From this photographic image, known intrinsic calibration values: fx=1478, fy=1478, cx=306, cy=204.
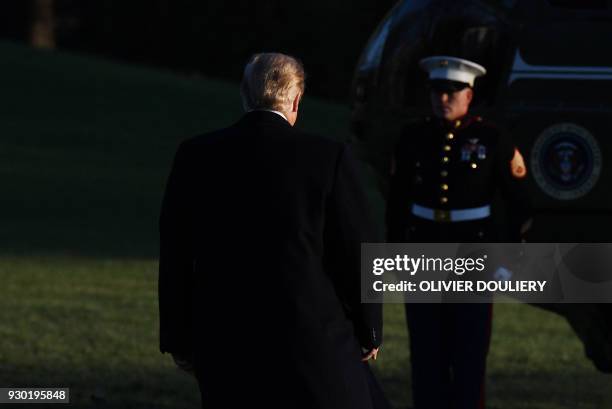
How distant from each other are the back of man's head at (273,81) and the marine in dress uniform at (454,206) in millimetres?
2159

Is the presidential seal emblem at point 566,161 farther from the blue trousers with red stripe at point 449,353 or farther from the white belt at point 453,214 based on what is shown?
the blue trousers with red stripe at point 449,353

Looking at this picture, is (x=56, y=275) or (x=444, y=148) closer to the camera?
(x=444, y=148)

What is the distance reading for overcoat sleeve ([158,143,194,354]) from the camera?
4.25m

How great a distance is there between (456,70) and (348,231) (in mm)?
2361

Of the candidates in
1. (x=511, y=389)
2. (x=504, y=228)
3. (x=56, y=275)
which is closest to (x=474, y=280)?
(x=504, y=228)

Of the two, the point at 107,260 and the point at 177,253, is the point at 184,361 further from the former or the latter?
the point at 107,260

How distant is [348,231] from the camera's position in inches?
160

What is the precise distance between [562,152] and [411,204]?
2.42ft

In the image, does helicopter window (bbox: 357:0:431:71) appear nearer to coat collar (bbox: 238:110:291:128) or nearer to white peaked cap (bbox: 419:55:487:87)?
white peaked cap (bbox: 419:55:487:87)

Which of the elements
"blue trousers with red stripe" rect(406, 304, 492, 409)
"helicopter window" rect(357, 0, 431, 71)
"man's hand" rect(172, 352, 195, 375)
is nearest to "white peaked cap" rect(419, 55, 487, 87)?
"helicopter window" rect(357, 0, 431, 71)

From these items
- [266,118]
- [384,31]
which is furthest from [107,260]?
[266,118]

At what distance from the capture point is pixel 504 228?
6340 mm

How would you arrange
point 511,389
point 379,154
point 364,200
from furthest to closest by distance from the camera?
point 511,389 → point 379,154 → point 364,200

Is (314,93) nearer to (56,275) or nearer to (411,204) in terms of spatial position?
(56,275)
